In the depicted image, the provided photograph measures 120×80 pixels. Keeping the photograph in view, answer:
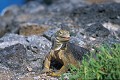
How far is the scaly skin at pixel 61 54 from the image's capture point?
5.80 meters

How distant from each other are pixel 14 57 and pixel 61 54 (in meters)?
0.88

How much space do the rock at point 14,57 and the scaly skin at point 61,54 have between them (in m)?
0.47

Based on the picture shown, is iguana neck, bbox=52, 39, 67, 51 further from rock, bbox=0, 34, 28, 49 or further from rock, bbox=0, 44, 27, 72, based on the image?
rock, bbox=0, 34, 28, 49

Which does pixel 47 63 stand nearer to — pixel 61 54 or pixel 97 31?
pixel 61 54

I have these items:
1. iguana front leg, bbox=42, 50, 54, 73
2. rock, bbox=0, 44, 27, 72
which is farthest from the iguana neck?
rock, bbox=0, 44, 27, 72

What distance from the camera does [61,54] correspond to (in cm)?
591

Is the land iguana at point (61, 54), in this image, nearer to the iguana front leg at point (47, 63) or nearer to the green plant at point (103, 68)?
the iguana front leg at point (47, 63)

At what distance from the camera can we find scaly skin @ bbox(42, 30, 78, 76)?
228 inches

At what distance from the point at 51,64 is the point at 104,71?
1359mm

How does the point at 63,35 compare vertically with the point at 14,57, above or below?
above

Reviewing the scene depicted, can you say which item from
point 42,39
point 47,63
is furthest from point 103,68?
point 42,39

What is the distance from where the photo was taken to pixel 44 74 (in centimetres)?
594

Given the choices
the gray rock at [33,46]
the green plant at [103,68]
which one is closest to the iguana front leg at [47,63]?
the gray rock at [33,46]

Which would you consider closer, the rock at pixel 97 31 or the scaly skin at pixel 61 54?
the scaly skin at pixel 61 54
